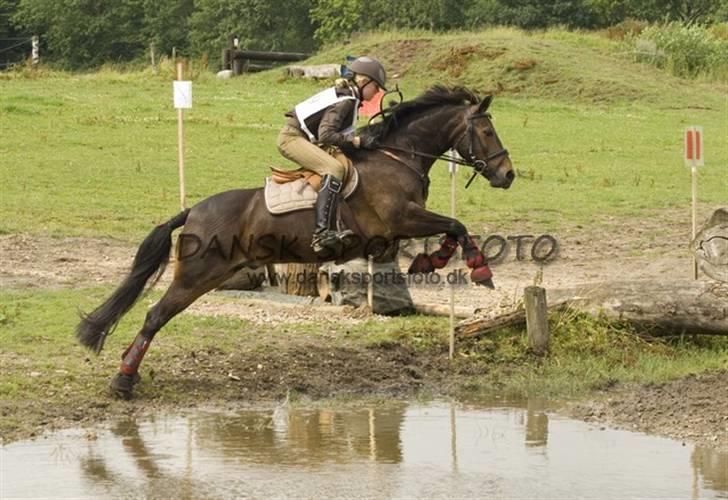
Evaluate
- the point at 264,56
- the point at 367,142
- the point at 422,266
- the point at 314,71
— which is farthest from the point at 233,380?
the point at 264,56

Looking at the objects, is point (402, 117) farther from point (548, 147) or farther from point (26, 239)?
point (548, 147)

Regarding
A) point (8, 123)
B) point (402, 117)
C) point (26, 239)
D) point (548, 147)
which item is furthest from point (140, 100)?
point (402, 117)

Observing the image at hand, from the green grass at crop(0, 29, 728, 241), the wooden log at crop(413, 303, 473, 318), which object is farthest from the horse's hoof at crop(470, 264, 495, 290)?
the green grass at crop(0, 29, 728, 241)

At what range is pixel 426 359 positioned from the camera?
13.5m

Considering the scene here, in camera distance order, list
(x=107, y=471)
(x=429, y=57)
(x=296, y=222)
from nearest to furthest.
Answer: (x=107, y=471) < (x=296, y=222) < (x=429, y=57)

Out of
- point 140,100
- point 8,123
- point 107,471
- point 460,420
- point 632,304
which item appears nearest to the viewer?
point 107,471

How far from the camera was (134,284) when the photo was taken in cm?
1265

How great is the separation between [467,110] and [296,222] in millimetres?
1858

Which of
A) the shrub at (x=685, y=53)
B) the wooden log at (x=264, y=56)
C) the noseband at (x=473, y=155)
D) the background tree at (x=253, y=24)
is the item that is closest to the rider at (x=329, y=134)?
the noseband at (x=473, y=155)

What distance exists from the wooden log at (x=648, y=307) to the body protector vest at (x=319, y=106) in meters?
2.29

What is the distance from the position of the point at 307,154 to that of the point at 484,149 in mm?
1568

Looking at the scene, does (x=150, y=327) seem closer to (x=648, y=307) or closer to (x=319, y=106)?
(x=319, y=106)

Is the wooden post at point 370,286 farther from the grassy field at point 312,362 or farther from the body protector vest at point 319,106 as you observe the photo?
the body protector vest at point 319,106

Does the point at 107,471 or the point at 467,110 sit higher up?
the point at 467,110
